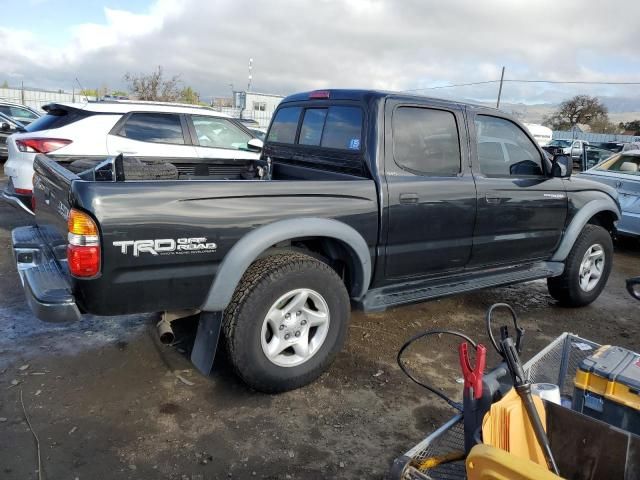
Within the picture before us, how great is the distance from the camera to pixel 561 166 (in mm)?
4578

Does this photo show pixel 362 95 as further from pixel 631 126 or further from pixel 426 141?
pixel 631 126

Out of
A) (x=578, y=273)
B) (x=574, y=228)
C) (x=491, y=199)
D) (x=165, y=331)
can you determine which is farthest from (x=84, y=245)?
(x=578, y=273)

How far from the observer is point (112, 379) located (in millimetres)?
3326

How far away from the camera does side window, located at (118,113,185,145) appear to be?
669 cm

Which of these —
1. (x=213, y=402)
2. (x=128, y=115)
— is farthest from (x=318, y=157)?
(x=128, y=115)

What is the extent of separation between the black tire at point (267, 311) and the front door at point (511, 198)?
1433mm

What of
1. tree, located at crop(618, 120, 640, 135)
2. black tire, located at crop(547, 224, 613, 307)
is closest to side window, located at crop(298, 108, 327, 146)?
black tire, located at crop(547, 224, 613, 307)

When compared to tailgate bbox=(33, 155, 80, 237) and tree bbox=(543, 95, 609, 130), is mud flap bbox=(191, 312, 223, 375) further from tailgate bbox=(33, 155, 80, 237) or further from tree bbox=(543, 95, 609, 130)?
tree bbox=(543, 95, 609, 130)

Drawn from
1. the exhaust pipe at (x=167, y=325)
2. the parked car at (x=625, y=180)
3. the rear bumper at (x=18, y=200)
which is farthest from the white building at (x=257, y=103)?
the exhaust pipe at (x=167, y=325)

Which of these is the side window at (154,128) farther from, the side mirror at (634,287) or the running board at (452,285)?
the side mirror at (634,287)

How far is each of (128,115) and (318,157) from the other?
371cm

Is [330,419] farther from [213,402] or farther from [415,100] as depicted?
[415,100]

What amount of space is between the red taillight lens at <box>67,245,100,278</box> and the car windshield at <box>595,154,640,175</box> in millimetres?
7866

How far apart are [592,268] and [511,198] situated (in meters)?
1.62
